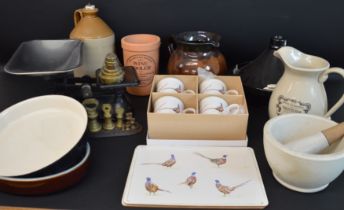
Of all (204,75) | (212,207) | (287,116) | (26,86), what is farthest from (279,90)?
(26,86)

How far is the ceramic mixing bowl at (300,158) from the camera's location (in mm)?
549

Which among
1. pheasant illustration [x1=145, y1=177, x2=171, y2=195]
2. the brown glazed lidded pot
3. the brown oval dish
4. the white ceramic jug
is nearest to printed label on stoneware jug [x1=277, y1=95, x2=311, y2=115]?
the white ceramic jug

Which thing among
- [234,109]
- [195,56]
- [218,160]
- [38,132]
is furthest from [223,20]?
[38,132]

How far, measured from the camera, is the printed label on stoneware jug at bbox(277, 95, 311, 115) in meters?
0.70

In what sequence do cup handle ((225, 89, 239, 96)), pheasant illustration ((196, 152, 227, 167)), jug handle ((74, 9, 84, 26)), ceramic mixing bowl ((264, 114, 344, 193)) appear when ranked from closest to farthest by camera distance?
ceramic mixing bowl ((264, 114, 344, 193)) < pheasant illustration ((196, 152, 227, 167)) < cup handle ((225, 89, 239, 96)) < jug handle ((74, 9, 84, 26))

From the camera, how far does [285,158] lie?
566 mm

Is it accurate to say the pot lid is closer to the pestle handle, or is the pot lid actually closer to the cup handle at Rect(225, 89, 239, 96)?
the cup handle at Rect(225, 89, 239, 96)

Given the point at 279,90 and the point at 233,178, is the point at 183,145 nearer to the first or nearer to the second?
the point at 233,178

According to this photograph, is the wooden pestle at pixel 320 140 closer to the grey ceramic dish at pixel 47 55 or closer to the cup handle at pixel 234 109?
the cup handle at pixel 234 109

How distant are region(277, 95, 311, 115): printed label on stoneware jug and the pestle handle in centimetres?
10

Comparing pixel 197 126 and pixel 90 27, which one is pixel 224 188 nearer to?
pixel 197 126

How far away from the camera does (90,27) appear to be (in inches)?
34.5

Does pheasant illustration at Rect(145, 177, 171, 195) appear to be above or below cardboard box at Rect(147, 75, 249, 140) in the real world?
below

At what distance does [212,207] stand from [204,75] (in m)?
0.35
